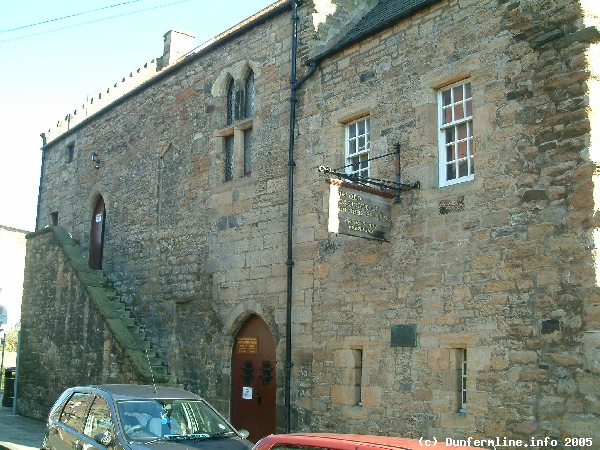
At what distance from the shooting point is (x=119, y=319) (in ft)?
50.3

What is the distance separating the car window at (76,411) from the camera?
8.26 meters

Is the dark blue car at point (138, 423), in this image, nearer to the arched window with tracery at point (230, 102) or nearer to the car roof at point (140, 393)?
the car roof at point (140, 393)

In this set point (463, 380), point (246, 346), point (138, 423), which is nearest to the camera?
point (138, 423)

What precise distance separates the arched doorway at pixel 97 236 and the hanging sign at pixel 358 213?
1062cm

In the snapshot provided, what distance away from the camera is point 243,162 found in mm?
13523

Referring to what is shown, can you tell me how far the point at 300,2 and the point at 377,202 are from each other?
4688 mm

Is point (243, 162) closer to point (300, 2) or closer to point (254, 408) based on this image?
point (300, 2)

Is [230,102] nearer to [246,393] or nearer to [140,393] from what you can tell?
[246,393]

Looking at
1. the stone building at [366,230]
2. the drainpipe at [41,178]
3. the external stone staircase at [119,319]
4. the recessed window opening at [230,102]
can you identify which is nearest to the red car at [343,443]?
the stone building at [366,230]

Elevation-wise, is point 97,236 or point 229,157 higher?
point 229,157

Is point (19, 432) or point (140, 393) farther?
point (19, 432)


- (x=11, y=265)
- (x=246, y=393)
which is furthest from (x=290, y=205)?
(x=11, y=265)

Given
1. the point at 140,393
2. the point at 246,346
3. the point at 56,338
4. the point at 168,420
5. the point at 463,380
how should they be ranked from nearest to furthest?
the point at 168,420 → the point at 140,393 → the point at 463,380 → the point at 246,346 → the point at 56,338

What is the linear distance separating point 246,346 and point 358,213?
4.45 m
